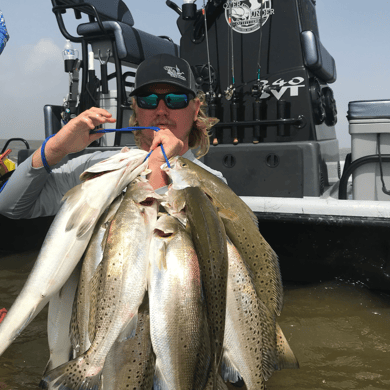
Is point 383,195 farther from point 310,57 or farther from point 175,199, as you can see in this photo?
point 175,199

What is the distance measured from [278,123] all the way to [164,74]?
260 cm

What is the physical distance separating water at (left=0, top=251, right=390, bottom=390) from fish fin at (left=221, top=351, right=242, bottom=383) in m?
0.99

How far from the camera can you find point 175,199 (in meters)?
1.72

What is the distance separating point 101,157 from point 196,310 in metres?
1.38

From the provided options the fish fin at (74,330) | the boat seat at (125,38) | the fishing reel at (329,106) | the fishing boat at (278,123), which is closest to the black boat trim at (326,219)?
the fishing boat at (278,123)

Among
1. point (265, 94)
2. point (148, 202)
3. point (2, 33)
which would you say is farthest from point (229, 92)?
point (148, 202)

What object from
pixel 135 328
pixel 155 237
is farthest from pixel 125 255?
pixel 135 328

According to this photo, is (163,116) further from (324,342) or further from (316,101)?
(316,101)

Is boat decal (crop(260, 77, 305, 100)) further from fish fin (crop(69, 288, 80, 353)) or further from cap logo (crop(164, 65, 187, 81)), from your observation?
fish fin (crop(69, 288, 80, 353))

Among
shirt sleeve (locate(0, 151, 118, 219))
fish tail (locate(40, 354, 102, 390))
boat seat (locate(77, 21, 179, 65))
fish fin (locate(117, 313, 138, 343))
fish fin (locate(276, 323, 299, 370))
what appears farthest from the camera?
boat seat (locate(77, 21, 179, 65))

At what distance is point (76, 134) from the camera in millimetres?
1882

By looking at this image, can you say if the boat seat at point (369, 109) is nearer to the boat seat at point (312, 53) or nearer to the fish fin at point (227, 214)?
the boat seat at point (312, 53)

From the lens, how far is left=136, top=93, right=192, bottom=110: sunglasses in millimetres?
2359

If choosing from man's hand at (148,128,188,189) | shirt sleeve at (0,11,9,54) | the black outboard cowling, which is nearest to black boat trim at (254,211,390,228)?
the black outboard cowling
